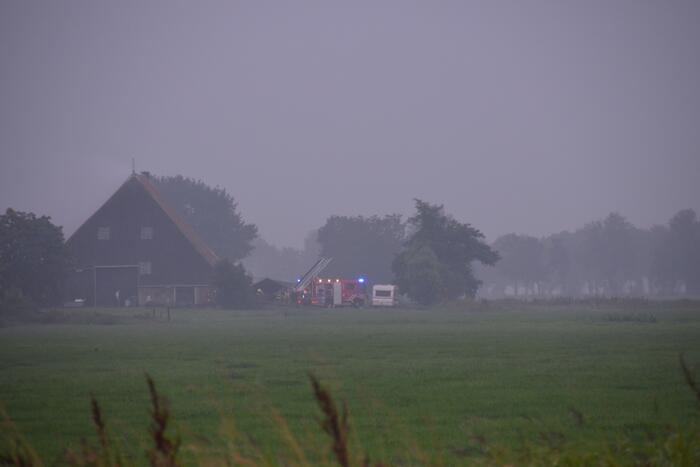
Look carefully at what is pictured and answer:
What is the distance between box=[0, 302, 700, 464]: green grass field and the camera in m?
8.73

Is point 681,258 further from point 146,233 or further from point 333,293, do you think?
point 146,233

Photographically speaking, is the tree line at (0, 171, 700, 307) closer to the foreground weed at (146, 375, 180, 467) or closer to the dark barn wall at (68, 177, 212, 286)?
the dark barn wall at (68, 177, 212, 286)

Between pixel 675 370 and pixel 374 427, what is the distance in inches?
294

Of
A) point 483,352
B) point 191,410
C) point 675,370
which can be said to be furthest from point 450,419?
point 483,352

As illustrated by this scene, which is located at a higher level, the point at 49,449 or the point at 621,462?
the point at 621,462

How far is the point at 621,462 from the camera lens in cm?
509

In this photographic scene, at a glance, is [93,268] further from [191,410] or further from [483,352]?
[191,410]

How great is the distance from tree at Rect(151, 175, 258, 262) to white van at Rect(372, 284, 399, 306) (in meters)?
45.2

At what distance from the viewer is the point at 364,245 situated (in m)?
122

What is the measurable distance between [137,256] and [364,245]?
5100 cm

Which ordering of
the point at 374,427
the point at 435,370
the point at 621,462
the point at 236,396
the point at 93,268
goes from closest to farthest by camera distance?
1. the point at 621,462
2. the point at 374,427
3. the point at 236,396
4. the point at 435,370
5. the point at 93,268

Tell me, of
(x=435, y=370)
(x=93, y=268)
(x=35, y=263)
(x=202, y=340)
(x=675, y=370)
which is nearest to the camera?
(x=675, y=370)

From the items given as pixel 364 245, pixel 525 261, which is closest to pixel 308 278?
pixel 364 245

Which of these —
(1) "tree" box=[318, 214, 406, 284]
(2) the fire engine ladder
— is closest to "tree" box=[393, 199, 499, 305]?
(2) the fire engine ladder
